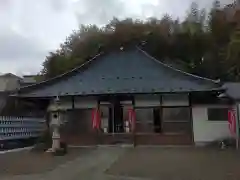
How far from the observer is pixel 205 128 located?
66.1 ft

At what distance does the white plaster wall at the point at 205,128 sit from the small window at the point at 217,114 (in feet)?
0.69

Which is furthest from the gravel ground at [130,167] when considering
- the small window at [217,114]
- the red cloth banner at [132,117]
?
the small window at [217,114]

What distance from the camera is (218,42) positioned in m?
31.5

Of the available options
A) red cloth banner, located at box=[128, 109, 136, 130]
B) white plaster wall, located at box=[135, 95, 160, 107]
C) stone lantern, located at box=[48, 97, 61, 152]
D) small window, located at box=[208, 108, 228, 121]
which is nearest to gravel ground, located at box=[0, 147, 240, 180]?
stone lantern, located at box=[48, 97, 61, 152]

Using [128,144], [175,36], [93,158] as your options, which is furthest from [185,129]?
[175,36]

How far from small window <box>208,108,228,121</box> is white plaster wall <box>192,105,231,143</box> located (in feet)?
0.69

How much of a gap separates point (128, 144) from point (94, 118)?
222 cm

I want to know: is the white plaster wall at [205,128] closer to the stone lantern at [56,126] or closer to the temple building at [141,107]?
the temple building at [141,107]

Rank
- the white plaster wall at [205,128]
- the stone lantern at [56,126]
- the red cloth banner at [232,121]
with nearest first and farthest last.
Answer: the stone lantern at [56,126]
the red cloth banner at [232,121]
the white plaster wall at [205,128]

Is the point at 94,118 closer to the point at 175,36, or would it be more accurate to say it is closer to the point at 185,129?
the point at 185,129

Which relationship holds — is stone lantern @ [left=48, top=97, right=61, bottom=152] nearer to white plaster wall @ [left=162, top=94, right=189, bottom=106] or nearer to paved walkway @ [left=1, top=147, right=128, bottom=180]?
paved walkway @ [left=1, top=147, right=128, bottom=180]

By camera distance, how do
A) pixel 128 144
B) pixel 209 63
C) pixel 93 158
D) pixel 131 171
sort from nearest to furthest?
pixel 131 171
pixel 93 158
pixel 128 144
pixel 209 63

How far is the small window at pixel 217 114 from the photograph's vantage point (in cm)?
2039

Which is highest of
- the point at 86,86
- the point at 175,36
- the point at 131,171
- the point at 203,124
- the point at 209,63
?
the point at 175,36
